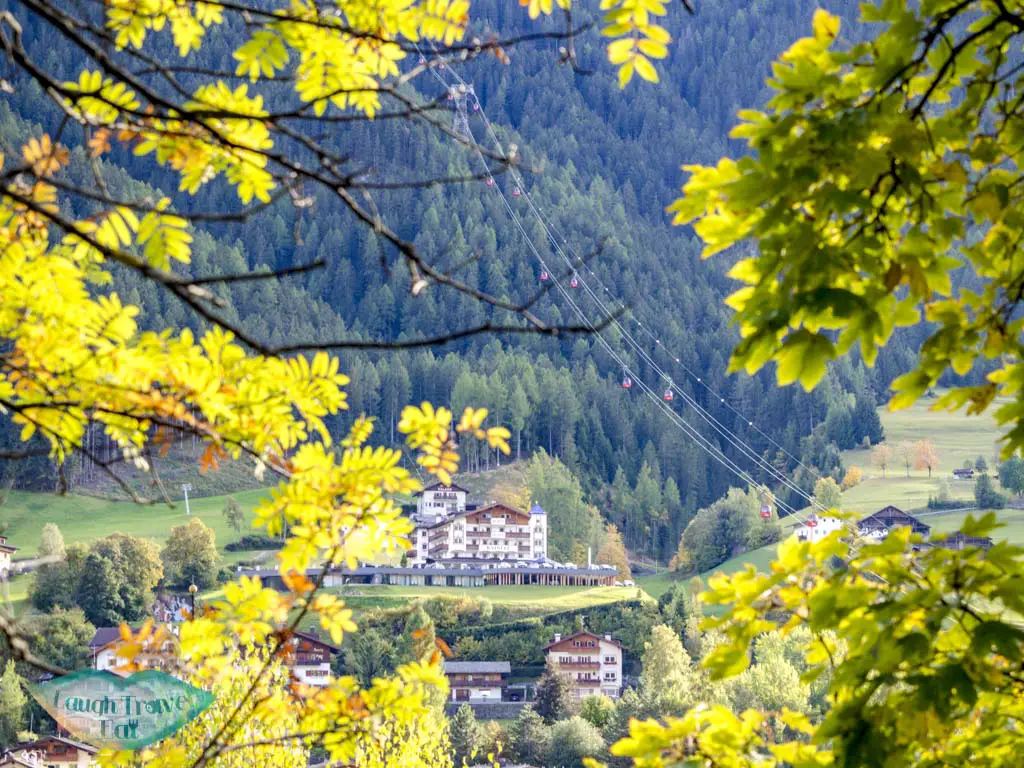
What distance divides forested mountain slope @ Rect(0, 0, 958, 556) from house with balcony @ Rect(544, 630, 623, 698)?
3396cm

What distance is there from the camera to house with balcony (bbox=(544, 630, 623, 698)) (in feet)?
166

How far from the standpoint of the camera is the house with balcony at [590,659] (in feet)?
166

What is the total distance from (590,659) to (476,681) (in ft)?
16.0

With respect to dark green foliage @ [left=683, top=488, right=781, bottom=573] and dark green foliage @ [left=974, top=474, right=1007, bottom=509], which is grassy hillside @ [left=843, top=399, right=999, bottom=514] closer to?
dark green foliage @ [left=974, top=474, right=1007, bottom=509]

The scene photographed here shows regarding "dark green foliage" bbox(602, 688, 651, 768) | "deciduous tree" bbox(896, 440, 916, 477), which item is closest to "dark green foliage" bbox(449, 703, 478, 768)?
"dark green foliage" bbox(602, 688, 651, 768)

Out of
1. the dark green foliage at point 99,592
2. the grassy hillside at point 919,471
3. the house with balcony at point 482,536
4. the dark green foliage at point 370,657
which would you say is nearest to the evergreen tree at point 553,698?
the dark green foliage at point 370,657

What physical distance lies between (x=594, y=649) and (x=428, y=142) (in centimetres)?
6852

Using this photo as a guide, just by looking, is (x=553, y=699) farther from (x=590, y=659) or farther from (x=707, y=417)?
(x=707, y=417)

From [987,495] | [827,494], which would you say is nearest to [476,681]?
[827,494]

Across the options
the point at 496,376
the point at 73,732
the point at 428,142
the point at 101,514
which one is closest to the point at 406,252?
the point at 73,732

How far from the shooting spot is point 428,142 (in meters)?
112

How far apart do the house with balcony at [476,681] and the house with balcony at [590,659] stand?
221 centimetres

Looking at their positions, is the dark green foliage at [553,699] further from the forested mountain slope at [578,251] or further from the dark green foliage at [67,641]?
the forested mountain slope at [578,251]

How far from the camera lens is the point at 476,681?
161ft
